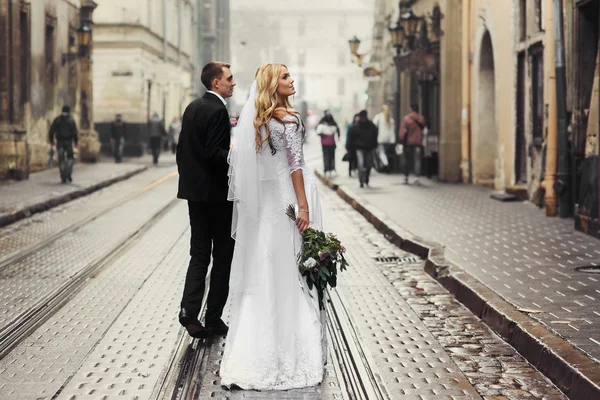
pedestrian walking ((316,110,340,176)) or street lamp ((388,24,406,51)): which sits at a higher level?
street lamp ((388,24,406,51))

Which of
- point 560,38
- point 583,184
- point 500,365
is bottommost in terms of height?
point 500,365

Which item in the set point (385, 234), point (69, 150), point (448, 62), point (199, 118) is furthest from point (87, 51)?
point (199, 118)

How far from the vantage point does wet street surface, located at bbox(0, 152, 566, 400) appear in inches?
249

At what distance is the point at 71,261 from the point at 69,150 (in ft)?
43.5

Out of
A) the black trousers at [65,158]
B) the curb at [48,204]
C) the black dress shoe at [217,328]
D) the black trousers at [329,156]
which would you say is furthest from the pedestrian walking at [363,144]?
the black dress shoe at [217,328]

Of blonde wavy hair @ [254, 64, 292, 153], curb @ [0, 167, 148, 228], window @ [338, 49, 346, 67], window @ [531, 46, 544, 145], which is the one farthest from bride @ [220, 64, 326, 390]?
window @ [338, 49, 346, 67]

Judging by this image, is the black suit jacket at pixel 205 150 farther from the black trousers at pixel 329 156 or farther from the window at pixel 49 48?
the window at pixel 49 48

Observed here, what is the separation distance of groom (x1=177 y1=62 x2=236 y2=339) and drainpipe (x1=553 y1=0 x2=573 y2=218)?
820cm

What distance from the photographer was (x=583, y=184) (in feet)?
45.8

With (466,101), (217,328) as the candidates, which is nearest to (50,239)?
(217,328)

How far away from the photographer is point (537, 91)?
1894cm

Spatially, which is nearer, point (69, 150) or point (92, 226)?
point (92, 226)

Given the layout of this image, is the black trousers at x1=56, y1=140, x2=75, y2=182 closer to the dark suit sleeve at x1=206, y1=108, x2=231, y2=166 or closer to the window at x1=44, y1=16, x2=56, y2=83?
the window at x1=44, y1=16, x2=56, y2=83

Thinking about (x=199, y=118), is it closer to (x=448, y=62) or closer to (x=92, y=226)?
(x=92, y=226)
